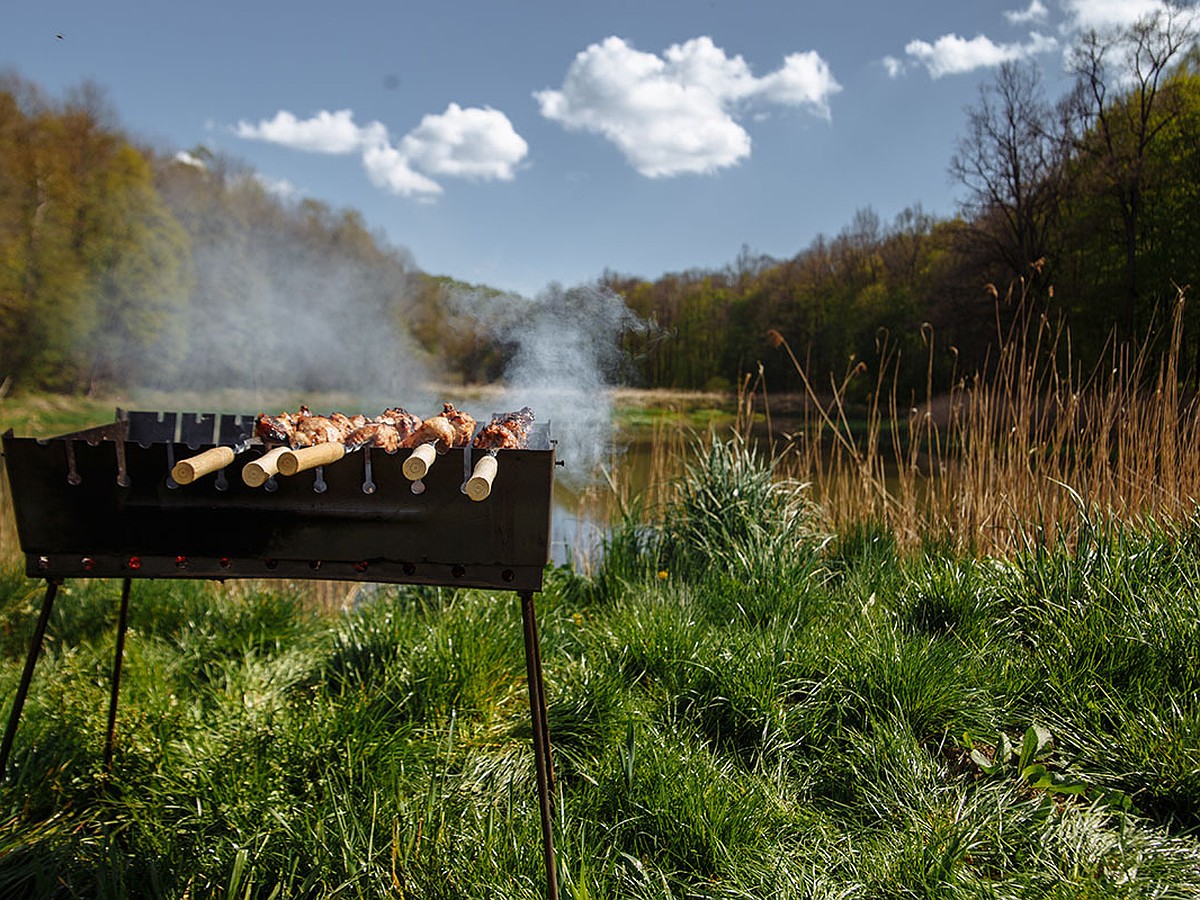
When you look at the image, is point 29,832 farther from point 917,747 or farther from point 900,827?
point 917,747

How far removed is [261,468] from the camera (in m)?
1.30

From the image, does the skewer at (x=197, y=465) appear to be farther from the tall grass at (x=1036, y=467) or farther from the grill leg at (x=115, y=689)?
the tall grass at (x=1036, y=467)

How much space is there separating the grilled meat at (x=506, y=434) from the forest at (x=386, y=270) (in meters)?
8.94

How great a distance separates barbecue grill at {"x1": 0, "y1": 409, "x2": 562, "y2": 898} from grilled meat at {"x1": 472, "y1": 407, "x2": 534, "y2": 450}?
0.29 m

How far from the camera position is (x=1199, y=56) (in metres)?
13.6

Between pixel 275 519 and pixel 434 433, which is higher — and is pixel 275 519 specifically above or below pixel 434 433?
below

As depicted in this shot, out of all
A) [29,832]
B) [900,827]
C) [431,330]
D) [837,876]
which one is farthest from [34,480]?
[431,330]

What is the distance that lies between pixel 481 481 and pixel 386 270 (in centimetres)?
1528

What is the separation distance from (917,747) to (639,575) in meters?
1.79

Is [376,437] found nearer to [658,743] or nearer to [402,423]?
[402,423]

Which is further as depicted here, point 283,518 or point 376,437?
point 376,437

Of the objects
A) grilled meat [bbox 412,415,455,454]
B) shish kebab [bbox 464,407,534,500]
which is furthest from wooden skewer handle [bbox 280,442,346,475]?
grilled meat [bbox 412,415,455,454]

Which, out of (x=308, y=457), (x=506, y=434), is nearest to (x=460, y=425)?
(x=506, y=434)

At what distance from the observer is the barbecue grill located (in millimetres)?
1497
